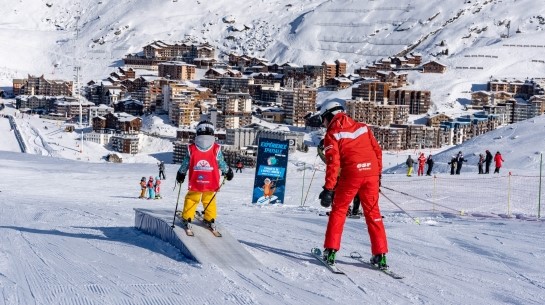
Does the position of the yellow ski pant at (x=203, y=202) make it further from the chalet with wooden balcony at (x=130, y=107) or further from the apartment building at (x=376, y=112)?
the chalet with wooden balcony at (x=130, y=107)

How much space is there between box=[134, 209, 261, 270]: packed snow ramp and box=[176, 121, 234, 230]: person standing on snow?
0.36 feet

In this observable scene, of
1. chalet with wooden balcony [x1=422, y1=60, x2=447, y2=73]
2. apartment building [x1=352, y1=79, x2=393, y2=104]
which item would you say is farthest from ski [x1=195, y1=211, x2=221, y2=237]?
chalet with wooden balcony [x1=422, y1=60, x2=447, y2=73]

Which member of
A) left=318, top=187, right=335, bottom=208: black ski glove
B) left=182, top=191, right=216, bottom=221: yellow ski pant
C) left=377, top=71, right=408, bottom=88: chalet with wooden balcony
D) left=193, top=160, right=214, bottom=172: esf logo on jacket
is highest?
left=377, top=71, right=408, bottom=88: chalet with wooden balcony

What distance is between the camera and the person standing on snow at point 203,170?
14.8ft

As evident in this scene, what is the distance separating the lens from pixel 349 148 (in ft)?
12.6

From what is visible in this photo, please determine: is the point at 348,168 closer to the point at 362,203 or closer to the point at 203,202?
the point at 362,203

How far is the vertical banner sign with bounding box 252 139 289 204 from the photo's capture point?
388 inches

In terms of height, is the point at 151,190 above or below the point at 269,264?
below

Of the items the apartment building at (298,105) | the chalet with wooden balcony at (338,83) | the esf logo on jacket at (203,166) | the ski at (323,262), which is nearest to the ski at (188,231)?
the esf logo on jacket at (203,166)

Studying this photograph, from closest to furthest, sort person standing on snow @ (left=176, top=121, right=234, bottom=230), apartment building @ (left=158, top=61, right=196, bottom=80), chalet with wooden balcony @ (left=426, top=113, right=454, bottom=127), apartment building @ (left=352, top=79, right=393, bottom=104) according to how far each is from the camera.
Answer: person standing on snow @ (left=176, top=121, right=234, bottom=230)
chalet with wooden balcony @ (left=426, top=113, right=454, bottom=127)
apartment building @ (left=352, top=79, right=393, bottom=104)
apartment building @ (left=158, top=61, right=196, bottom=80)

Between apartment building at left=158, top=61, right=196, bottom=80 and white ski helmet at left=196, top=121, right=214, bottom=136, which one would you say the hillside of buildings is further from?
white ski helmet at left=196, top=121, right=214, bottom=136

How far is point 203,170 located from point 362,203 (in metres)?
1.01

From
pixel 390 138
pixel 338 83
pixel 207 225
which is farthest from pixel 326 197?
pixel 338 83

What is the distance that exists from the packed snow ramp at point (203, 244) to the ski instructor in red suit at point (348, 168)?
0.43 metres
